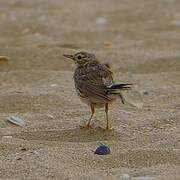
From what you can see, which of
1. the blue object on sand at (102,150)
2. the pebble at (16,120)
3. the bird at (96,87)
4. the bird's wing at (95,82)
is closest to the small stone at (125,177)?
the blue object on sand at (102,150)

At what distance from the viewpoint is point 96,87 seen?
6.54 meters

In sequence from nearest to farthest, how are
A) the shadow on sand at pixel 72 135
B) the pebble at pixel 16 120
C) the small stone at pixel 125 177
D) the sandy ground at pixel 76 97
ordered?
1. the small stone at pixel 125 177
2. the sandy ground at pixel 76 97
3. the shadow on sand at pixel 72 135
4. the pebble at pixel 16 120

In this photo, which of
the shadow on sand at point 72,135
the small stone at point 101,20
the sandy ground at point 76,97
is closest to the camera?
the sandy ground at point 76,97

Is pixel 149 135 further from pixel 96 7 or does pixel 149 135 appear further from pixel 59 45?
pixel 96 7

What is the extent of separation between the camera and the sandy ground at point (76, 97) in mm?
5625

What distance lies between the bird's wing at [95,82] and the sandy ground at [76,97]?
0.32 metres

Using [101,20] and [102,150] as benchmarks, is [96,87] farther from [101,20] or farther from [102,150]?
[101,20]

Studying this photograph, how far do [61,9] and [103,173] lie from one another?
9581 mm

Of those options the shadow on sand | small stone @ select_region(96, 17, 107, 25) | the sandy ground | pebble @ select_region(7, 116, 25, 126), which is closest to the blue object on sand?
the sandy ground

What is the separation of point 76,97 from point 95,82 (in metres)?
1.22

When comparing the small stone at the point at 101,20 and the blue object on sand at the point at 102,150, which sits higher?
the blue object on sand at the point at 102,150

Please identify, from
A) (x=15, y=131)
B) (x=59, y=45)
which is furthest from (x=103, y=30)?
(x=15, y=131)

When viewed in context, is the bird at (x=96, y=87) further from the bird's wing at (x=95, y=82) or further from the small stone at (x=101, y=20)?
the small stone at (x=101, y=20)

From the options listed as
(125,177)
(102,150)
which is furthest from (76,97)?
(125,177)
